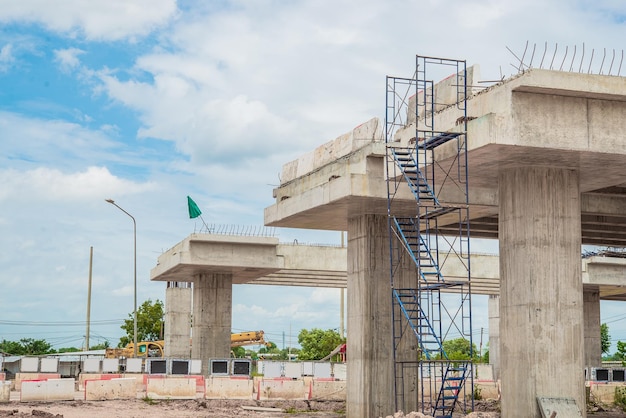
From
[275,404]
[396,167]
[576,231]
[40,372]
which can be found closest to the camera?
[576,231]

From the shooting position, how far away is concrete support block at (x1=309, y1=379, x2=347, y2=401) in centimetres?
4038

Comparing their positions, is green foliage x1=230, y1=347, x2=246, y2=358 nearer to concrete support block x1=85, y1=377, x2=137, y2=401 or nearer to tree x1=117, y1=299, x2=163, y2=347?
tree x1=117, y1=299, x2=163, y2=347

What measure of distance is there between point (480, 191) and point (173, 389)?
630 inches

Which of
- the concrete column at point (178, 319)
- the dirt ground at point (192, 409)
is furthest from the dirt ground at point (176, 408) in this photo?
the concrete column at point (178, 319)

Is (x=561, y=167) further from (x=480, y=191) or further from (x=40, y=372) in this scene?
(x=40, y=372)

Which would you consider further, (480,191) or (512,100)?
(480,191)

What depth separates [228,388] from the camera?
125 feet

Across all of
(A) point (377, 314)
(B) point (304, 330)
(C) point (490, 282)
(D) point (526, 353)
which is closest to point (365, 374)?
(A) point (377, 314)

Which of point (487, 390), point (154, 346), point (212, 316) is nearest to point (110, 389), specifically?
point (212, 316)

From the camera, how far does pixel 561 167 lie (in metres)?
23.0

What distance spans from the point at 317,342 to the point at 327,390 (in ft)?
196

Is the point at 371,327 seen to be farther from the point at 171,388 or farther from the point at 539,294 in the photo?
the point at 171,388

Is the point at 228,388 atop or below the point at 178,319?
below

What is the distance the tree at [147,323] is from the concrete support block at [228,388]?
47.5 metres
